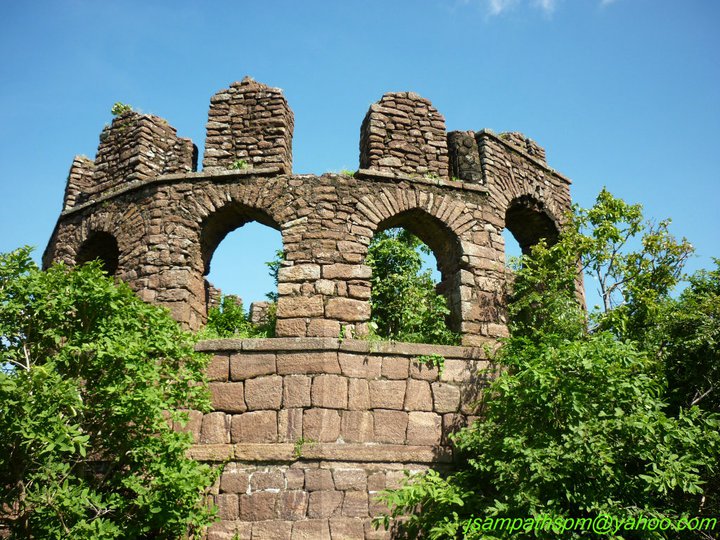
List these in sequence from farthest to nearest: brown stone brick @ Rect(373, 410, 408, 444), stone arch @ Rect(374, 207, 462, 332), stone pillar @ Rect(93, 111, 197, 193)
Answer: stone pillar @ Rect(93, 111, 197, 193) → stone arch @ Rect(374, 207, 462, 332) → brown stone brick @ Rect(373, 410, 408, 444)

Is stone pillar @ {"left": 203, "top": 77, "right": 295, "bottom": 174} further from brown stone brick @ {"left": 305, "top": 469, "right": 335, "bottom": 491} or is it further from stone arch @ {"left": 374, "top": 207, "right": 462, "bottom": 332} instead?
brown stone brick @ {"left": 305, "top": 469, "right": 335, "bottom": 491}

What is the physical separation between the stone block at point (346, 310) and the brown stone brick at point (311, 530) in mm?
2296

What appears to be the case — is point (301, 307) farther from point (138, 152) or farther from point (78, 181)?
point (78, 181)

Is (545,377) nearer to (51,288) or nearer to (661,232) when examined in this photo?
(661,232)

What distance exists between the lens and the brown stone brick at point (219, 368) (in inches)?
297

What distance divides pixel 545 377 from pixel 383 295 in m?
3.86

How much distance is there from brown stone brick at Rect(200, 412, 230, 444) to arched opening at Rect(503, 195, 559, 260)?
5.19 m

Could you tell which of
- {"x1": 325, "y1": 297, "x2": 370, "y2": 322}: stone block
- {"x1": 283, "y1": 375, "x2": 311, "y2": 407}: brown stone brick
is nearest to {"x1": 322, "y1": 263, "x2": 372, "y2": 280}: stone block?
{"x1": 325, "y1": 297, "x2": 370, "y2": 322}: stone block

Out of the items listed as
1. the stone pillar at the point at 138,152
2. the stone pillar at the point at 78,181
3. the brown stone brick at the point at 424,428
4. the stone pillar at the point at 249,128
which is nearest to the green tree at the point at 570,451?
the brown stone brick at the point at 424,428

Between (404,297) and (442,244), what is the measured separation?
3.09ft

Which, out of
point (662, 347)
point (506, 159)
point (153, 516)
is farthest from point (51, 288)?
point (662, 347)

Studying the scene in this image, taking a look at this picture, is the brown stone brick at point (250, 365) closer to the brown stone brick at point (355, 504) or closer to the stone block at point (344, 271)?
the stone block at point (344, 271)

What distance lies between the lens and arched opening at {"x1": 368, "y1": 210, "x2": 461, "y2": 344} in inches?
332

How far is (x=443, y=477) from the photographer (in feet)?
24.2
